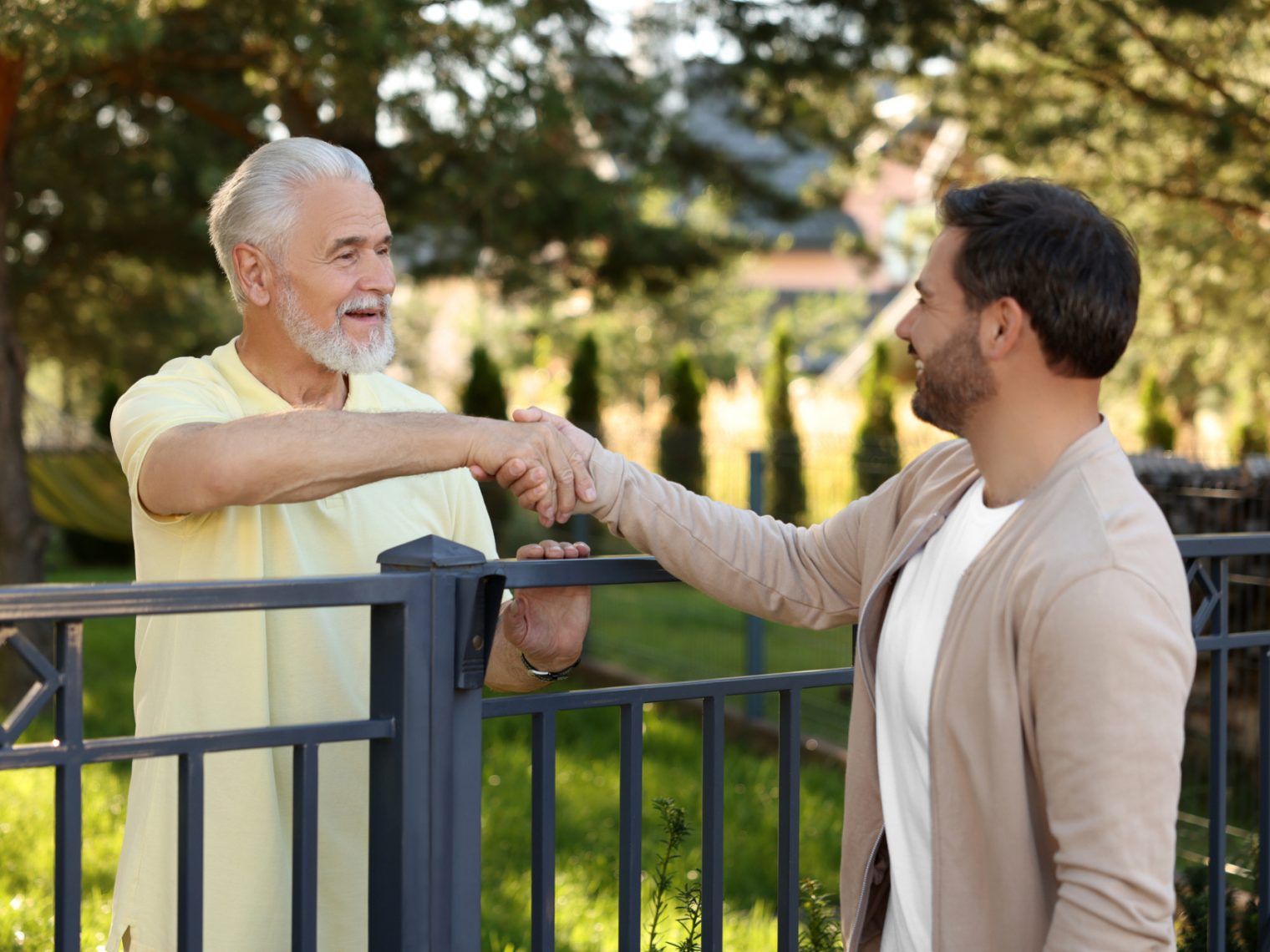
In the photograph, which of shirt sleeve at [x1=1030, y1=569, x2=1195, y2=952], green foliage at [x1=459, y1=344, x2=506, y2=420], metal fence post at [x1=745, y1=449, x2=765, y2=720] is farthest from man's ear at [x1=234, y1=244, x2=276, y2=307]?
green foliage at [x1=459, y1=344, x2=506, y2=420]

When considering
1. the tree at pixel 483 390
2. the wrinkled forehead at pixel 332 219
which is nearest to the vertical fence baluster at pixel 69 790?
the wrinkled forehead at pixel 332 219

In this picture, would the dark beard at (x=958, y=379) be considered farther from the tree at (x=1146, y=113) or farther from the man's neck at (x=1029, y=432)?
the tree at (x=1146, y=113)

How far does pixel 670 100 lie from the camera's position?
945cm

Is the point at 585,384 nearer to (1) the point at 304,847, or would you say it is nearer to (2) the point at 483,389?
(2) the point at 483,389

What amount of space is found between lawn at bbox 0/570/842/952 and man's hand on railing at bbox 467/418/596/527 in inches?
79.4

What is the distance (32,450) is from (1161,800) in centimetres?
1257

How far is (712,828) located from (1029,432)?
85 cm

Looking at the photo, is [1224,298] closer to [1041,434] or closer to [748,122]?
[748,122]

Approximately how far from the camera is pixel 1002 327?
1.74 metres

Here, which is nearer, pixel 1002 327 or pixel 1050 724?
pixel 1050 724

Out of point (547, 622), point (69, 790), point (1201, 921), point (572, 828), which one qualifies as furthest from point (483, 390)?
point (69, 790)

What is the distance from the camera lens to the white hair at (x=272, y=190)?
7.59 ft

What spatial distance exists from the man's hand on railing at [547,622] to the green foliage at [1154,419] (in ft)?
43.2

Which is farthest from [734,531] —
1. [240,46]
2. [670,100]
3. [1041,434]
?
[670,100]
